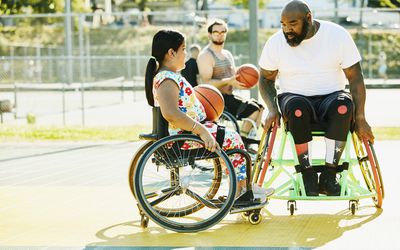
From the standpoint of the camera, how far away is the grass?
1378cm

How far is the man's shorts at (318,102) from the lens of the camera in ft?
22.5

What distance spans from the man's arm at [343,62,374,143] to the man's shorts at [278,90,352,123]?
69mm

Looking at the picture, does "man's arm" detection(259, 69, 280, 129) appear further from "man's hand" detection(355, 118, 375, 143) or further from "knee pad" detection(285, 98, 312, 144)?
"man's hand" detection(355, 118, 375, 143)

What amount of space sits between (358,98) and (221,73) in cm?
329

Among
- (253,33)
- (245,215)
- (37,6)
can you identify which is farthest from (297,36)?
(37,6)

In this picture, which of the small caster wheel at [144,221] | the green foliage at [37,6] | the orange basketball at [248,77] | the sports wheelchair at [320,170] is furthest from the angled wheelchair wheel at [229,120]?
the green foliage at [37,6]

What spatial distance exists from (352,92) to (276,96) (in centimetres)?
59

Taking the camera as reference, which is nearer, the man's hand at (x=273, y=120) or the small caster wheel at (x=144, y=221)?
the small caster wheel at (x=144, y=221)

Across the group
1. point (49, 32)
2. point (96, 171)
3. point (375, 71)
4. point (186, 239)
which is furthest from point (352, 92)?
point (49, 32)

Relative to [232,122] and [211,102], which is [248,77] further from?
[211,102]

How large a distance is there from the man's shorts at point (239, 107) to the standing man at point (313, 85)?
2669 millimetres

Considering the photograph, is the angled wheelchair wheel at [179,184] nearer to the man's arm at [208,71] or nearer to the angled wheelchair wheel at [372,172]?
the angled wheelchair wheel at [372,172]

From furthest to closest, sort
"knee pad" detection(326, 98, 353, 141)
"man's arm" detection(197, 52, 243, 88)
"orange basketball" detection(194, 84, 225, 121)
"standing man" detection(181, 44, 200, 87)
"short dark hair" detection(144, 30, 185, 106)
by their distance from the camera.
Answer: "standing man" detection(181, 44, 200, 87)
"man's arm" detection(197, 52, 243, 88)
"orange basketball" detection(194, 84, 225, 121)
"knee pad" detection(326, 98, 353, 141)
"short dark hair" detection(144, 30, 185, 106)

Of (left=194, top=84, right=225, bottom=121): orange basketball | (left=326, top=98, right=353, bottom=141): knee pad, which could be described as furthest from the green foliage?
(left=326, top=98, right=353, bottom=141): knee pad
